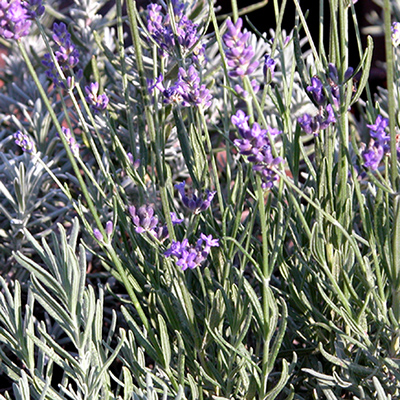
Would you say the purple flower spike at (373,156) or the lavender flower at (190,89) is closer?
the purple flower spike at (373,156)

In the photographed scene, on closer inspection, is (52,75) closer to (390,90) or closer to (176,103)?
(176,103)

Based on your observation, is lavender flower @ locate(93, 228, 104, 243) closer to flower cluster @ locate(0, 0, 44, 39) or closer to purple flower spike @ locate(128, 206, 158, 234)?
purple flower spike @ locate(128, 206, 158, 234)

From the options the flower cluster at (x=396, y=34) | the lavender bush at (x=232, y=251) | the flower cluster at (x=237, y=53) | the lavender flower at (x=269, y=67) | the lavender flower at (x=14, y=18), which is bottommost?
the lavender bush at (x=232, y=251)

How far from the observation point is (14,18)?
2.64 ft

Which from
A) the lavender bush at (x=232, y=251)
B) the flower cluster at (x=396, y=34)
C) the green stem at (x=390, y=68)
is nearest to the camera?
the green stem at (x=390, y=68)

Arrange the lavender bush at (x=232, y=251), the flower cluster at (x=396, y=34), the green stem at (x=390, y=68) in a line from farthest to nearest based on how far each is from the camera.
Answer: the flower cluster at (x=396, y=34) < the lavender bush at (x=232, y=251) < the green stem at (x=390, y=68)

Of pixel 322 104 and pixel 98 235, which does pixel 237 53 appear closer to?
pixel 322 104

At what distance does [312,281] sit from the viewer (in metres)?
1.00

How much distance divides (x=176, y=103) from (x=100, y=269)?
0.78 m

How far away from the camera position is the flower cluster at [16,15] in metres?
0.81

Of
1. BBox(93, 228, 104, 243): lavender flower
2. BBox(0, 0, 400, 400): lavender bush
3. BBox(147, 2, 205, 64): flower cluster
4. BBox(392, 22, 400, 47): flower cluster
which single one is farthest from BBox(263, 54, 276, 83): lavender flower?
BBox(93, 228, 104, 243): lavender flower

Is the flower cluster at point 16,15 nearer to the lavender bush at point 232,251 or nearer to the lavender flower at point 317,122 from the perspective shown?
the lavender bush at point 232,251

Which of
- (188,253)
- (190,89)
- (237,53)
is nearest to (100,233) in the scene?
(188,253)

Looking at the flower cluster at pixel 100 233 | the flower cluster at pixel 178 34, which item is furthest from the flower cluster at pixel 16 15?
the flower cluster at pixel 100 233
